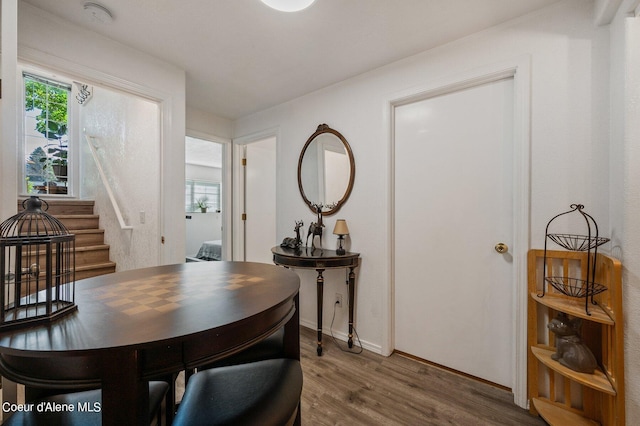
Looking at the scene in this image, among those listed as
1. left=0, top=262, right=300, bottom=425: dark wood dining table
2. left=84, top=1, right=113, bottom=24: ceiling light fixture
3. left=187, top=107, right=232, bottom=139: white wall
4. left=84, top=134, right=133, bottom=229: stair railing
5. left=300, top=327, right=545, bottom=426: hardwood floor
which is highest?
left=84, top=1, right=113, bottom=24: ceiling light fixture

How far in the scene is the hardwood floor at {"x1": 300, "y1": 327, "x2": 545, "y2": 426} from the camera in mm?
1602

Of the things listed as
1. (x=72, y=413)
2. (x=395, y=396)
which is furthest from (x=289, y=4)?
(x=395, y=396)

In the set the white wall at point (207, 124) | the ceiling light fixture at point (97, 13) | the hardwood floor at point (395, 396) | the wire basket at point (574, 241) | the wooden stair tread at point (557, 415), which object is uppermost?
the ceiling light fixture at point (97, 13)

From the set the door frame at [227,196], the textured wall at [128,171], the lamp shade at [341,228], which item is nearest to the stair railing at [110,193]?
the textured wall at [128,171]

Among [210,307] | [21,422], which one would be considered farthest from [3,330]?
[210,307]

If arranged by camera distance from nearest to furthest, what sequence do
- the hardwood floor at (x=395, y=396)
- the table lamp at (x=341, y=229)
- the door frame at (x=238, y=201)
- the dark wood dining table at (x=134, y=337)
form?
1. the dark wood dining table at (x=134, y=337)
2. the hardwood floor at (x=395, y=396)
3. the table lamp at (x=341, y=229)
4. the door frame at (x=238, y=201)

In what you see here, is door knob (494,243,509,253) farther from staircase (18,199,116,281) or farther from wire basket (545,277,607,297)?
staircase (18,199,116,281)

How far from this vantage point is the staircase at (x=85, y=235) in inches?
117

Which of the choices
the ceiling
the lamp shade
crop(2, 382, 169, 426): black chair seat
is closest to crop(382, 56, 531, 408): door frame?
the ceiling

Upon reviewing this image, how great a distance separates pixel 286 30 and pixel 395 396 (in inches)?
100

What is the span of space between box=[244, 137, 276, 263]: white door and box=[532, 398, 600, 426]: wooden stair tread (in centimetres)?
292

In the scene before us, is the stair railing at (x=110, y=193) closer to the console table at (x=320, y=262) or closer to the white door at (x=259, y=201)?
the white door at (x=259, y=201)

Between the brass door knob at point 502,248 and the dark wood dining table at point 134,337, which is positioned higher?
the brass door knob at point 502,248

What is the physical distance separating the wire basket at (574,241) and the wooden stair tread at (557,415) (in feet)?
3.00
